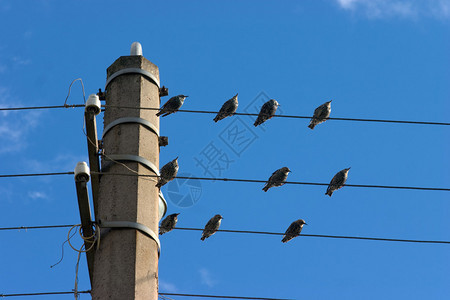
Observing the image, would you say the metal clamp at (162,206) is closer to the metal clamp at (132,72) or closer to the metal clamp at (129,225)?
the metal clamp at (129,225)

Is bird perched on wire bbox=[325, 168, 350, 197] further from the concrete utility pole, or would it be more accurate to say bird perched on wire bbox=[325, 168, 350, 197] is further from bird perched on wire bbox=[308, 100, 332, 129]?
the concrete utility pole

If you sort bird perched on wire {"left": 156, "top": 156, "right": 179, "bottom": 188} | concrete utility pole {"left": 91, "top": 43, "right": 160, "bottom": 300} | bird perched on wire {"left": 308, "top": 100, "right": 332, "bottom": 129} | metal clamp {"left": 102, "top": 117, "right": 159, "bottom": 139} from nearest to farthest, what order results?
concrete utility pole {"left": 91, "top": 43, "right": 160, "bottom": 300} < metal clamp {"left": 102, "top": 117, "right": 159, "bottom": 139} < bird perched on wire {"left": 156, "top": 156, "right": 179, "bottom": 188} < bird perched on wire {"left": 308, "top": 100, "right": 332, "bottom": 129}

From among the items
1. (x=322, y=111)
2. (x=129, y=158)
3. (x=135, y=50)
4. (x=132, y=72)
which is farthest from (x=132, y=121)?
(x=322, y=111)

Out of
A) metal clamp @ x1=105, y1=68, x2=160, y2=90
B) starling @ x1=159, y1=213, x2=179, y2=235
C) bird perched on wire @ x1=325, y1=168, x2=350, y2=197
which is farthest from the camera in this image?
bird perched on wire @ x1=325, y1=168, x2=350, y2=197

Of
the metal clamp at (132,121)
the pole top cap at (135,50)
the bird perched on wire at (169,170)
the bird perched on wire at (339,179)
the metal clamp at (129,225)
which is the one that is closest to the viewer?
the metal clamp at (129,225)

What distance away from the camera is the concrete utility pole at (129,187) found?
20.8 ft

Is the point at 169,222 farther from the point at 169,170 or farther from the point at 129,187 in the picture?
the point at 129,187

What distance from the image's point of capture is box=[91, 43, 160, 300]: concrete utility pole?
20.8 feet

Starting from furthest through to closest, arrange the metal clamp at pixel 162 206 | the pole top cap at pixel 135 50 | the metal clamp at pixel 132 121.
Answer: the pole top cap at pixel 135 50 < the metal clamp at pixel 162 206 < the metal clamp at pixel 132 121

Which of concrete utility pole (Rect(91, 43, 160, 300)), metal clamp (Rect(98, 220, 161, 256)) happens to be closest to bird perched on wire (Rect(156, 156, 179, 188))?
concrete utility pole (Rect(91, 43, 160, 300))

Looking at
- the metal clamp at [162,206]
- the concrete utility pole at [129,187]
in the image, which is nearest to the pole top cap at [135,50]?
the concrete utility pole at [129,187]

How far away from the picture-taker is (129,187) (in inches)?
269

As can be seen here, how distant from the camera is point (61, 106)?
7.99 metres

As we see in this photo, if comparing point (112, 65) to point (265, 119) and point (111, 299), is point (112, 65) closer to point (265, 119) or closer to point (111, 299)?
point (111, 299)
